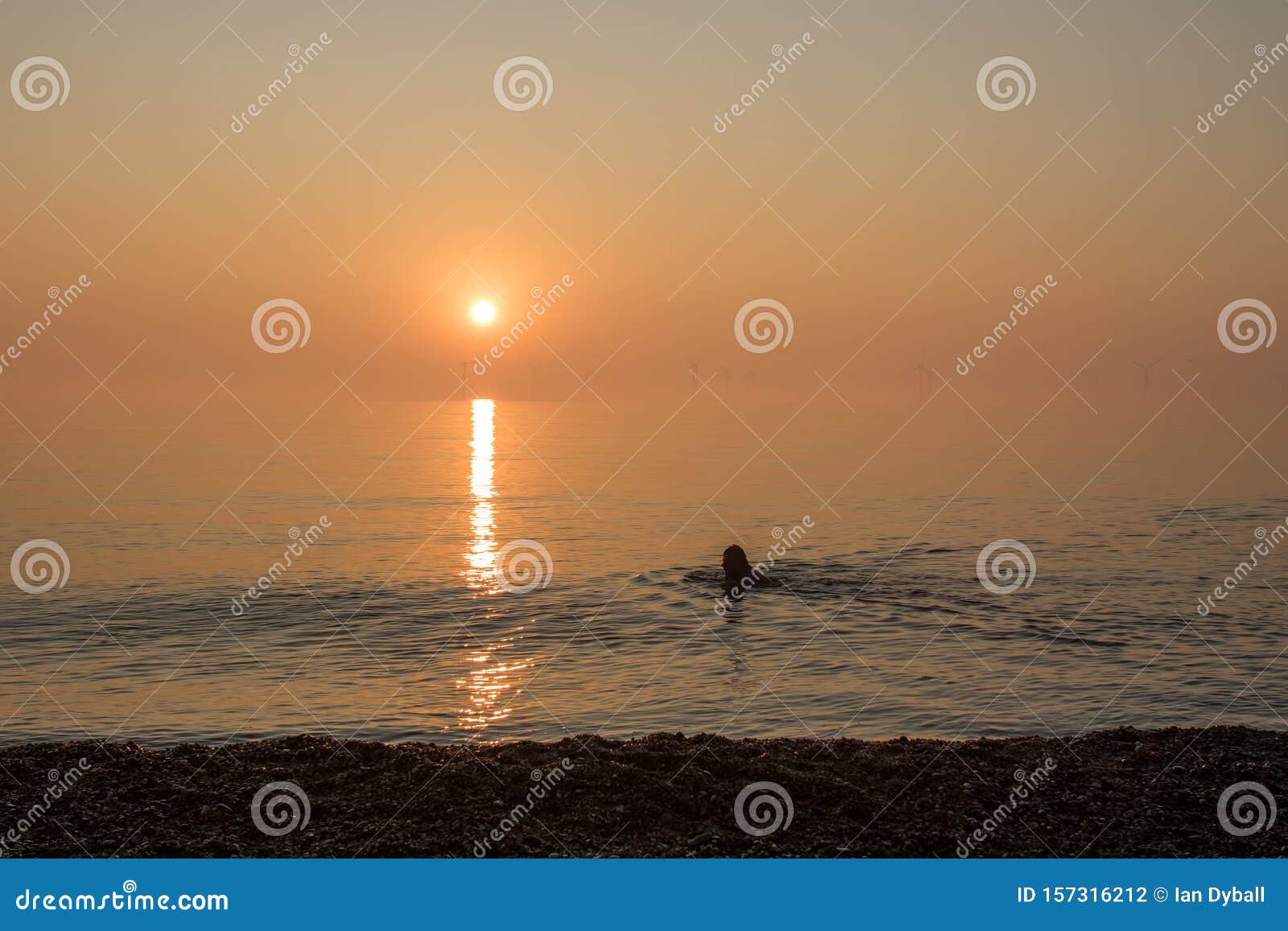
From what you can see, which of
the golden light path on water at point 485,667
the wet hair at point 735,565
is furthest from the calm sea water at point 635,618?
the wet hair at point 735,565

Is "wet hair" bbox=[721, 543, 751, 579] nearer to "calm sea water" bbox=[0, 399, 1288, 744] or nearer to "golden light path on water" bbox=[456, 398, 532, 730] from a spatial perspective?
"calm sea water" bbox=[0, 399, 1288, 744]

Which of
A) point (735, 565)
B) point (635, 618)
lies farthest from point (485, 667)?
point (735, 565)

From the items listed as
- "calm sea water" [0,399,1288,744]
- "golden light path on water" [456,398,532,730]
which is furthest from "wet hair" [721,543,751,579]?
"golden light path on water" [456,398,532,730]

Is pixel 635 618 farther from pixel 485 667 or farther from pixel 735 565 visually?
pixel 485 667

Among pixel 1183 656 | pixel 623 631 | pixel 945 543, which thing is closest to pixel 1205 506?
pixel 945 543

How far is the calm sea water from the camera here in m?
22.0

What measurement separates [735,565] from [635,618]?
7013mm

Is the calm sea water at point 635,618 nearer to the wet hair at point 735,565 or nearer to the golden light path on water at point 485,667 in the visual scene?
the golden light path on water at point 485,667

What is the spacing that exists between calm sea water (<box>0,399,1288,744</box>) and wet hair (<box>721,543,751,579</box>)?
5.79ft

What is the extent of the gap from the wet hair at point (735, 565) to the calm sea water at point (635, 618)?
1766mm

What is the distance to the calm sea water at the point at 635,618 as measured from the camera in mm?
21969

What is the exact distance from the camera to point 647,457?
12331cm

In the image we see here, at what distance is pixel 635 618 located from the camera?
3334cm

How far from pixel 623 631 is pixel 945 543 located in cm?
2355
